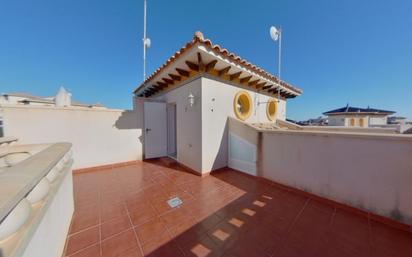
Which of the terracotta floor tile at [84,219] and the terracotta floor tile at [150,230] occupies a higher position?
the terracotta floor tile at [84,219]

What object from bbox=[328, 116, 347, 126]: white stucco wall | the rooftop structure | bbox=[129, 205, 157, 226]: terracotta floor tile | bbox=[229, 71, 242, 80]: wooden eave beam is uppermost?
bbox=[229, 71, 242, 80]: wooden eave beam

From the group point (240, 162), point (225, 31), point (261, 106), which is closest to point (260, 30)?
point (225, 31)

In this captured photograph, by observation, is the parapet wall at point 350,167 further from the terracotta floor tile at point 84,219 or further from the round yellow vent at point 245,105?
the terracotta floor tile at point 84,219

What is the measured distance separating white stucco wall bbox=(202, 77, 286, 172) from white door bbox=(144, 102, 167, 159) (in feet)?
8.44

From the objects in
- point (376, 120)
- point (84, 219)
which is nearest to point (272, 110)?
A: point (84, 219)

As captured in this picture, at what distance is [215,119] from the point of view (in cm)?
441

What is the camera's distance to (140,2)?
21.3ft

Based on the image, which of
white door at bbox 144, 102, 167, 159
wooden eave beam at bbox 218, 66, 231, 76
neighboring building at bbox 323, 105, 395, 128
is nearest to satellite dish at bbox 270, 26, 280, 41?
wooden eave beam at bbox 218, 66, 231, 76

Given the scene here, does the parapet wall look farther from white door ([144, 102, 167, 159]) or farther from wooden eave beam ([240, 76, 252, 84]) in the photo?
white door ([144, 102, 167, 159])

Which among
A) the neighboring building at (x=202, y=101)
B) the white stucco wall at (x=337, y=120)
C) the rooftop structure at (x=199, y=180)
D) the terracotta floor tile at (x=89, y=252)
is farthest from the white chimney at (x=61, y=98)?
the white stucco wall at (x=337, y=120)

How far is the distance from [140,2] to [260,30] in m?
5.83

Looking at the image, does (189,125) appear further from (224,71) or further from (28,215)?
(28,215)

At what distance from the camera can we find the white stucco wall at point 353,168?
214 centimetres

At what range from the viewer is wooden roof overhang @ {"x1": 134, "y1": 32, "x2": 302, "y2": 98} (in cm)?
334
